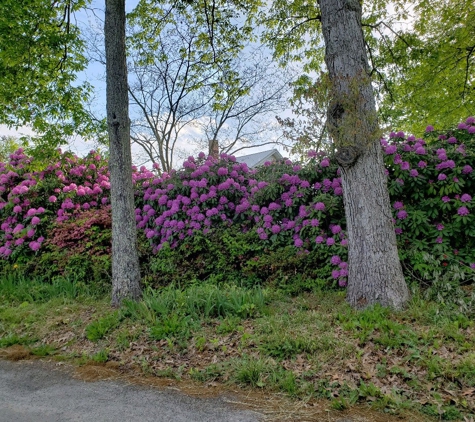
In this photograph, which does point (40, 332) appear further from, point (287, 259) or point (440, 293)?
point (440, 293)

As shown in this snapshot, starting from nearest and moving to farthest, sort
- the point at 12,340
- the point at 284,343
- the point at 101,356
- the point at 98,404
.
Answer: the point at 98,404
the point at 284,343
the point at 101,356
the point at 12,340

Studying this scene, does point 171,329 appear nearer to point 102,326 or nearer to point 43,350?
point 102,326

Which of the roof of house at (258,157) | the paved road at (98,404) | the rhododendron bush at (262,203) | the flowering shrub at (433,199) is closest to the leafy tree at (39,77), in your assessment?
the rhododendron bush at (262,203)

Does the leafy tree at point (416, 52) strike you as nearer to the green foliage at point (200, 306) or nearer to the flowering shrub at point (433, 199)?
the flowering shrub at point (433, 199)

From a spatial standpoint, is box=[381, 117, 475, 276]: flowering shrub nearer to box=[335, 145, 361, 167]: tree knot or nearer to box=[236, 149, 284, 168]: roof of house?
box=[335, 145, 361, 167]: tree knot

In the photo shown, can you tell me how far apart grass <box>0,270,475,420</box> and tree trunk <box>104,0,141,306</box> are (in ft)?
1.31

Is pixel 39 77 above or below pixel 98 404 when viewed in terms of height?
above

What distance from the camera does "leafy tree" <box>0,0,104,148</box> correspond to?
563 centimetres

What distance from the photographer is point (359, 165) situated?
4.16 m

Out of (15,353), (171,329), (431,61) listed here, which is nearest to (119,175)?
(171,329)

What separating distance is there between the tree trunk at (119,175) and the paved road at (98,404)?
1.48 m

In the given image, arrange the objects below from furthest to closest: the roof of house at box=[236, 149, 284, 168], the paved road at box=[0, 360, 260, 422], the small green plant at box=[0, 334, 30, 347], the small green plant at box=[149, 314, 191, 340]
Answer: the roof of house at box=[236, 149, 284, 168], the small green plant at box=[0, 334, 30, 347], the small green plant at box=[149, 314, 191, 340], the paved road at box=[0, 360, 260, 422]

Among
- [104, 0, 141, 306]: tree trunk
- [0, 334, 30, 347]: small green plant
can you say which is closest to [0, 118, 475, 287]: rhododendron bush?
[104, 0, 141, 306]: tree trunk

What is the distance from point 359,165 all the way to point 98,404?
3.50 meters
